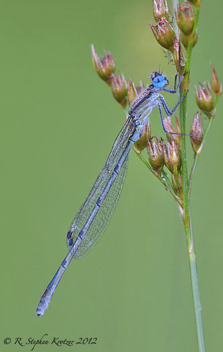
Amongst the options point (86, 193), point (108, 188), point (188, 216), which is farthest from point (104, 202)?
point (188, 216)

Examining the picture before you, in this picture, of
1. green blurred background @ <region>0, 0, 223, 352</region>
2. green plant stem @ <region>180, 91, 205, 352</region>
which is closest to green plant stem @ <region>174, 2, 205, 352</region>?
green plant stem @ <region>180, 91, 205, 352</region>

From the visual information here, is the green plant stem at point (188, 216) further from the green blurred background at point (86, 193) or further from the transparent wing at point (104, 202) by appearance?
the transparent wing at point (104, 202)

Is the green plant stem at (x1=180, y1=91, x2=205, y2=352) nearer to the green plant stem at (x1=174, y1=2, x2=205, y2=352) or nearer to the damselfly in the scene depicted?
the green plant stem at (x1=174, y1=2, x2=205, y2=352)

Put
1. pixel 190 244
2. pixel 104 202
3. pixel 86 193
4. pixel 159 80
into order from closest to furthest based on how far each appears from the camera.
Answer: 1. pixel 190 244
2. pixel 159 80
3. pixel 104 202
4. pixel 86 193

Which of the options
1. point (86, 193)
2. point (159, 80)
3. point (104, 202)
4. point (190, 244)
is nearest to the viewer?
point (190, 244)

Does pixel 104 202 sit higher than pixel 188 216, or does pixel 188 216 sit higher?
pixel 104 202

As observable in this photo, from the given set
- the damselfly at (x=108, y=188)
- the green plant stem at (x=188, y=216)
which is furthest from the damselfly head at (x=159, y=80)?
the green plant stem at (x=188, y=216)

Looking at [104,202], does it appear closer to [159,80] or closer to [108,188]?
[108,188]

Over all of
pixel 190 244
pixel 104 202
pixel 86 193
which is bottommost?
pixel 190 244

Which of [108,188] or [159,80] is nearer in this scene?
[159,80]
